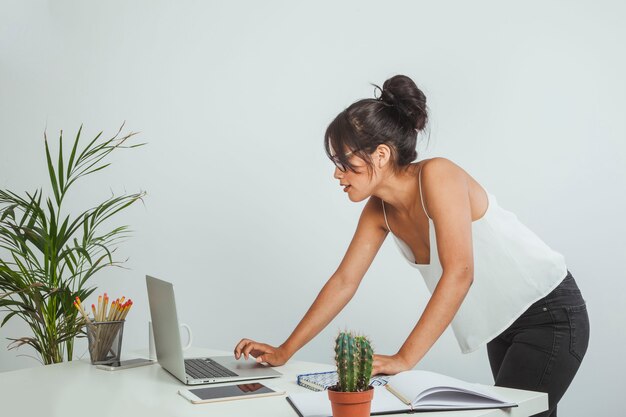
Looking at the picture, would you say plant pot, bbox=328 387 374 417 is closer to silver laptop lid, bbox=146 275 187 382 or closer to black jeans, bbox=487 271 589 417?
silver laptop lid, bbox=146 275 187 382

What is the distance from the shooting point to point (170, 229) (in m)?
3.86

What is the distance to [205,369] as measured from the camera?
1.94 metres

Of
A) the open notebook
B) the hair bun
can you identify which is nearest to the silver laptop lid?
the open notebook

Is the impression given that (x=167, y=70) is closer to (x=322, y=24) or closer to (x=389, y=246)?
(x=322, y=24)

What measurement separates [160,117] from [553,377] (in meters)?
2.59

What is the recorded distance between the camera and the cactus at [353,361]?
1.18m

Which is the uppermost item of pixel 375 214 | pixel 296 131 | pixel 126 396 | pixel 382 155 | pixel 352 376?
pixel 296 131

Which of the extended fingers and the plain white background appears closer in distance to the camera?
the extended fingers

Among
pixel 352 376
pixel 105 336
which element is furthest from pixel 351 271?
pixel 352 376

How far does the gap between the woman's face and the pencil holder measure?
789 mm

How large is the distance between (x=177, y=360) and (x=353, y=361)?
75cm

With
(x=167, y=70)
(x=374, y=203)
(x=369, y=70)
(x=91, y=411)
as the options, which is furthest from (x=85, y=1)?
(x=91, y=411)

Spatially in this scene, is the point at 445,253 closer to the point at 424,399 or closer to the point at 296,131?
the point at 424,399

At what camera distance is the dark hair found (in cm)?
201
